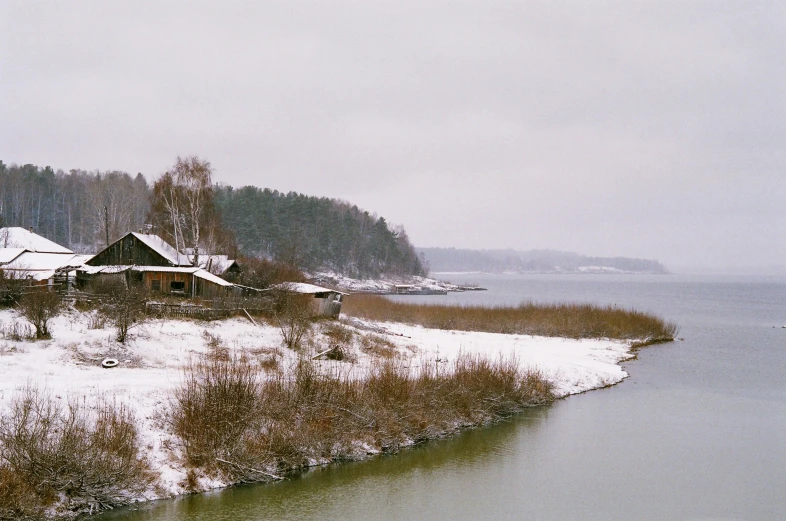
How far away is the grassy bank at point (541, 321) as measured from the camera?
148 ft

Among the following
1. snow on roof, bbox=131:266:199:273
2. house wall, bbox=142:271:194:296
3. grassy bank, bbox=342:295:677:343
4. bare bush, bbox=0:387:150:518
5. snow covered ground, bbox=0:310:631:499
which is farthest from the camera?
grassy bank, bbox=342:295:677:343

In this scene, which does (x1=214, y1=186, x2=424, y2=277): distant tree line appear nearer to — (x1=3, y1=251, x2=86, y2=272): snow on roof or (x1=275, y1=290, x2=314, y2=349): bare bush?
(x1=3, y1=251, x2=86, y2=272): snow on roof

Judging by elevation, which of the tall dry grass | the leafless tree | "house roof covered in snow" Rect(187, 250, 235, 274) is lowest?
the tall dry grass

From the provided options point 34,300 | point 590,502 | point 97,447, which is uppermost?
point 34,300

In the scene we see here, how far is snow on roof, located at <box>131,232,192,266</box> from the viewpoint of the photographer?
40.4 m

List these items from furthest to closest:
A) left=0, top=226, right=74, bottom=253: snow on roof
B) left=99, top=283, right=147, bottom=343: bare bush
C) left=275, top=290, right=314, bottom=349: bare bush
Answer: left=0, top=226, right=74, bottom=253: snow on roof → left=275, top=290, right=314, bottom=349: bare bush → left=99, top=283, right=147, bottom=343: bare bush

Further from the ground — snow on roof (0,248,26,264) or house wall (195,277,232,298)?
snow on roof (0,248,26,264)

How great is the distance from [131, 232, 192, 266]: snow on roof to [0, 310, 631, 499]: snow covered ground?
42.7 ft

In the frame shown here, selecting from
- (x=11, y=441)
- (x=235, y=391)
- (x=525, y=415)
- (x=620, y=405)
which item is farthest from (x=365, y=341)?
(x=11, y=441)

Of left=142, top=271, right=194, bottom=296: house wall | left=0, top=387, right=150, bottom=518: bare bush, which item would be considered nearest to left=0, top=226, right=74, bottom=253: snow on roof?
left=142, top=271, right=194, bottom=296: house wall

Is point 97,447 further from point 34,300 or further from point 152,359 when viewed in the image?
point 34,300

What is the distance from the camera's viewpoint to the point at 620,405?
25281 millimetres

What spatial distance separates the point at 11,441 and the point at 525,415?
17.5 metres

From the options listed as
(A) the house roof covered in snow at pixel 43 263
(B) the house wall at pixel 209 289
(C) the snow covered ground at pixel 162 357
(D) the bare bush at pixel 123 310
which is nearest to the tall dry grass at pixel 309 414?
(C) the snow covered ground at pixel 162 357
